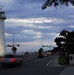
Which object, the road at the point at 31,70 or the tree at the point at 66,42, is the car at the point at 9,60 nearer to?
the road at the point at 31,70

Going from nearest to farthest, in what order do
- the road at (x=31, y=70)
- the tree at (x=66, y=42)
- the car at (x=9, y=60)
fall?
the road at (x=31, y=70) < the car at (x=9, y=60) < the tree at (x=66, y=42)

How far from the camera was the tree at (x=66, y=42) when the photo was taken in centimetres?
3947

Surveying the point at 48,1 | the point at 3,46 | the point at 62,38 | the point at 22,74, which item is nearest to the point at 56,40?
the point at 62,38

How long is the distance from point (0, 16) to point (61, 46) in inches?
1237

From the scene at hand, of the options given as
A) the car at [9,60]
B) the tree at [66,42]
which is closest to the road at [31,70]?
the car at [9,60]

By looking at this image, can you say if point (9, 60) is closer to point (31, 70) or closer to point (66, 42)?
point (31, 70)

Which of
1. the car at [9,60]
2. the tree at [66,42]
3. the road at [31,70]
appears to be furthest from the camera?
the tree at [66,42]

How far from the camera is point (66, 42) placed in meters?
40.0

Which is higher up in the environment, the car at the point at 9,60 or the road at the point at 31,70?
the car at the point at 9,60

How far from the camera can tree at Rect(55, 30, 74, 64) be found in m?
39.5

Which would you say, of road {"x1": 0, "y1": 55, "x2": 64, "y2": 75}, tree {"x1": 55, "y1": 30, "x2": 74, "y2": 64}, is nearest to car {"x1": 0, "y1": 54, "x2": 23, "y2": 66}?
road {"x1": 0, "y1": 55, "x2": 64, "y2": 75}

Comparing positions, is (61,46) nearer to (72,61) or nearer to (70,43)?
(70,43)

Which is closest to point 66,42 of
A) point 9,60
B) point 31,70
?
point 9,60

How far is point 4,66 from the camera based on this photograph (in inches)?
1212
